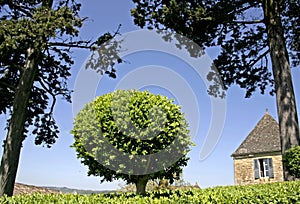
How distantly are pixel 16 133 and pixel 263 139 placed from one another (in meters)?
18.9

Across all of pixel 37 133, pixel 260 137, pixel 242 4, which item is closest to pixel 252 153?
pixel 260 137

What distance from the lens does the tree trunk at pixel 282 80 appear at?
10766mm

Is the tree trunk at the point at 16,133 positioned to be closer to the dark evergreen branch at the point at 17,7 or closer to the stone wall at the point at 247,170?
the dark evergreen branch at the point at 17,7

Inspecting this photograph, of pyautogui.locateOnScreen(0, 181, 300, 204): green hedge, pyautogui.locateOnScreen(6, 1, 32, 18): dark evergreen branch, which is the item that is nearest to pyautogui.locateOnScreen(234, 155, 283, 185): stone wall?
pyautogui.locateOnScreen(0, 181, 300, 204): green hedge

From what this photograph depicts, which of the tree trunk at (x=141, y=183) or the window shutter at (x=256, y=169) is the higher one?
the window shutter at (x=256, y=169)

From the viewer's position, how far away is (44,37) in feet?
30.6

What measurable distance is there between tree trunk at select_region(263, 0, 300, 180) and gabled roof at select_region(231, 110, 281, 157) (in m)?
12.3

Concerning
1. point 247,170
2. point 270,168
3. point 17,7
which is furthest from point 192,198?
point 247,170

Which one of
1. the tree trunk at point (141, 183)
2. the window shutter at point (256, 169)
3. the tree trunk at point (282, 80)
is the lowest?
the tree trunk at point (141, 183)

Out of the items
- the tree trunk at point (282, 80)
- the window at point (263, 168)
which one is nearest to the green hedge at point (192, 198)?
the tree trunk at point (282, 80)

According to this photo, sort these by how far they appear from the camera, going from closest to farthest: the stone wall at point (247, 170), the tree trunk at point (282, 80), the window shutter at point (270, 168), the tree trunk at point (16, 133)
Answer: the tree trunk at point (16, 133), the tree trunk at point (282, 80), the stone wall at point (247, 170), the window shutter at point (270, 168)

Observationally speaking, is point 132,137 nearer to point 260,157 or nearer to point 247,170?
point 260,157

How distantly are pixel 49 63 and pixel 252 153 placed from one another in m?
16.6

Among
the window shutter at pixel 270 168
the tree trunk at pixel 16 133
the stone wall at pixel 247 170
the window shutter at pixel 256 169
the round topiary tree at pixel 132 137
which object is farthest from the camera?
the window shutter at pixel 256 169
